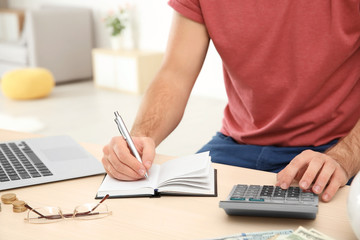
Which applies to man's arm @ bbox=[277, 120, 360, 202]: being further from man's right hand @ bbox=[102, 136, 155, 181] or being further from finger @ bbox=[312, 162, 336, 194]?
man's right hand @ bbox=[102, 136, 155, 181]

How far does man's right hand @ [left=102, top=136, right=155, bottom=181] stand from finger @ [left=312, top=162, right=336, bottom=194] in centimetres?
35

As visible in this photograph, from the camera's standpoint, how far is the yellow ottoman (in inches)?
222

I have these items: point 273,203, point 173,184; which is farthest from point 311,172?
point 173,184

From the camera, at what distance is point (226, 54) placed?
171 centimetres

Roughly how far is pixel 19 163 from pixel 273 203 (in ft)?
2.20

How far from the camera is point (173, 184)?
47.7 inches

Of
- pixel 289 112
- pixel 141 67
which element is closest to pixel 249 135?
pixel 289 112

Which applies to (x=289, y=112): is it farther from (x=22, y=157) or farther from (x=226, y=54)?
(x=22, y=157)

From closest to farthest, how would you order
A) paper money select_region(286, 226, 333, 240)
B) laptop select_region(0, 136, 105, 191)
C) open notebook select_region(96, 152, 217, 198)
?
paper money select_region(286, 226, 333, 240) → open notebook select_region(96, 152, 217, 198) → laptop select_region(0, 136, 105, 191)

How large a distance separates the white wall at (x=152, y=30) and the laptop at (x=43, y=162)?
405 centimetres

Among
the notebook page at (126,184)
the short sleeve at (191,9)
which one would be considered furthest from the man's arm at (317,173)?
the short sleeve at (191,9)

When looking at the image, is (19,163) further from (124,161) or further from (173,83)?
(173,83)

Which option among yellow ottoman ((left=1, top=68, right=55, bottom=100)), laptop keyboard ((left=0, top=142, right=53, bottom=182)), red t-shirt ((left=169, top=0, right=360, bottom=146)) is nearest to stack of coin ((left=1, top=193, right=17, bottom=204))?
laptop keyboard ((left=0, top=142, right=53, bottom=182))

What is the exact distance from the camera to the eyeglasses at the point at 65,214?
1.07 metres
